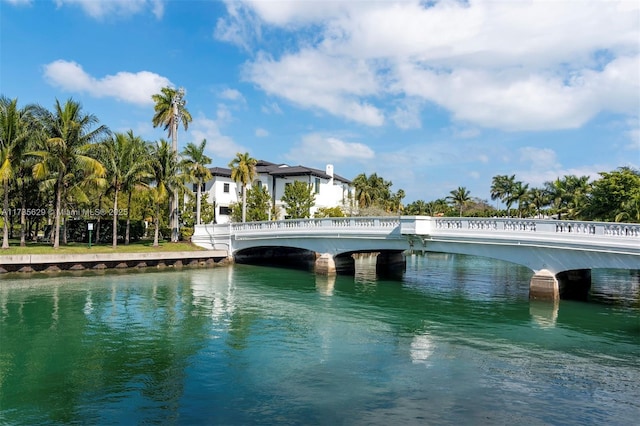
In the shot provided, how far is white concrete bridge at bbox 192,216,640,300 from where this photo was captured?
25.4m

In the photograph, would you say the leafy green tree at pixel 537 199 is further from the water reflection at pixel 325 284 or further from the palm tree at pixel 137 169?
the palm tree at pixel 137 169

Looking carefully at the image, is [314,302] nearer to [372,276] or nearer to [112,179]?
[372,276]

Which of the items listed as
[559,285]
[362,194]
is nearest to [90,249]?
[559,285]

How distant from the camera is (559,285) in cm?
2988

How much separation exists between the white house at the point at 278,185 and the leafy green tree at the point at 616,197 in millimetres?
36044

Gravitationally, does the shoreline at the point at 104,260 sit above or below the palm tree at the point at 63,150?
below

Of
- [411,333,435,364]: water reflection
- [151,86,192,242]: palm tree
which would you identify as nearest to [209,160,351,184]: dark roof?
[151,86,192,242]: palm tree

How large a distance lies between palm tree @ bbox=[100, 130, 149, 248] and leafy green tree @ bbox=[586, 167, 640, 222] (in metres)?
42.8

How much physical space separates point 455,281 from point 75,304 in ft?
93.3

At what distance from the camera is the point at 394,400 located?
12.7 meters

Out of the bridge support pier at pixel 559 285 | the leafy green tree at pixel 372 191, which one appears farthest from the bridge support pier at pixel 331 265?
the leafy green tree at pixel 372 191

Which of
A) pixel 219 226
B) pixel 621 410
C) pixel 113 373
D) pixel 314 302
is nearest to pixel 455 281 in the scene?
pixel 314 302

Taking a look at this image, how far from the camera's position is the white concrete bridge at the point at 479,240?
25.4 m

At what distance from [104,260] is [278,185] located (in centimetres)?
3811
